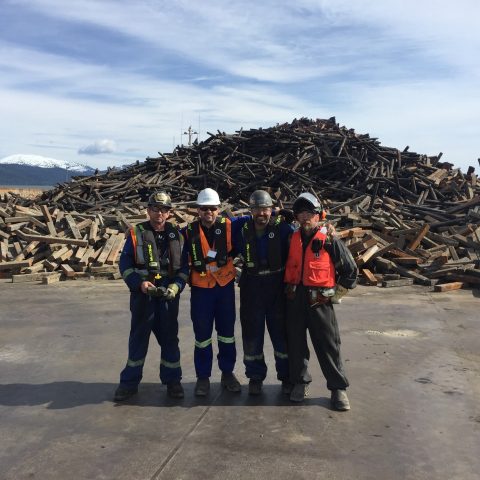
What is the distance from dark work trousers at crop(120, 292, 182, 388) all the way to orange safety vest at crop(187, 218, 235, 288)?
28cm

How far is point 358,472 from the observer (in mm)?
3621

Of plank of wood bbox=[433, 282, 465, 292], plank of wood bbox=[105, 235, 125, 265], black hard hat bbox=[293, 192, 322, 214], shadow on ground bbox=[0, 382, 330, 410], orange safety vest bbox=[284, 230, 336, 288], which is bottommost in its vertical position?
shadow on ground bbox=[0, 382, 330, 410]

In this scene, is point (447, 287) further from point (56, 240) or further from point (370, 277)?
point (56, 240)

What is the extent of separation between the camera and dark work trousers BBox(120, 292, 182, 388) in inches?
195

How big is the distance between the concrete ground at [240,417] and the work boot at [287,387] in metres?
0.13

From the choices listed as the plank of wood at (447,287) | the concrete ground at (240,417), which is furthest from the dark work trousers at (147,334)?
the plank of wood at (447,287)

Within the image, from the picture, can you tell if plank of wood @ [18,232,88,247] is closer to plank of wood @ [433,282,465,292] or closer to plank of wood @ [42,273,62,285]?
plank of wood @ [42,273,62,285]

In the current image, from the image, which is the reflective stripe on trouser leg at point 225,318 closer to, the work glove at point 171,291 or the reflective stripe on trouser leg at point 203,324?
the reflective stripe on trouser leg at point 203,324

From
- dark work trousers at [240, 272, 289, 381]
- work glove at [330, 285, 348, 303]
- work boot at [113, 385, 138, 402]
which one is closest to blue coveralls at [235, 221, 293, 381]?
dark work trousers at [240, 272, 289, 381]

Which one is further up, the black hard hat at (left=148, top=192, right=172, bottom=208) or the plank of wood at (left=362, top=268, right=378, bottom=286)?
the black hard hat at (left=148, top=192, right=172, bottom=208)

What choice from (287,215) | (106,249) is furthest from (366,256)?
(287,215)

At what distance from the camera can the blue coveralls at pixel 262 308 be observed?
4875mm

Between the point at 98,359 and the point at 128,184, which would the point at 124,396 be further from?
the point at 128,184

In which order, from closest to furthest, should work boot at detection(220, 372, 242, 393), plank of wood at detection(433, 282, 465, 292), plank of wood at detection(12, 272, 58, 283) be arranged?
work boot at detection(220, 372, 242, 393), plank of wood at detection(433, 282, 465, 292), plank of wood at detection(12, 272, 58, 283)
